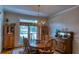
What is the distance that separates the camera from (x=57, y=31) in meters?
4.24

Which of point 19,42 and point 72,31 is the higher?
point 72,31

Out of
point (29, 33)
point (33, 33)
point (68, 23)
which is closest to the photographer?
point (29, 33)

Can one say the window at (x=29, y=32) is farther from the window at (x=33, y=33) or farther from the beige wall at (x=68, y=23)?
the beige wall at (x=68, y=23)

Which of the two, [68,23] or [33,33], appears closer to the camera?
[33,33]

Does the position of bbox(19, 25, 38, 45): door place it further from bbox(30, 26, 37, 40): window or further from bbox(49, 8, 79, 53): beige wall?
bbox(49, 8, 79, 53): beige wall

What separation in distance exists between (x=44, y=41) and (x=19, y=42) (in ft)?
2.79

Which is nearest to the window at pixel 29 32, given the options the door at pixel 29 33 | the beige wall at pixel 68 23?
the door at pixel 29 33

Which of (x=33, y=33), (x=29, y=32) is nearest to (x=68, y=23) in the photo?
(x=33, y=33)

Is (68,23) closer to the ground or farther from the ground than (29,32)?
farther from the ground

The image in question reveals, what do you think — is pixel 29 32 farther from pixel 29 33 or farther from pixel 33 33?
pixel 33 33

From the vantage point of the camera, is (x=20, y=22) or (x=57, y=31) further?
(x=57, y=31)

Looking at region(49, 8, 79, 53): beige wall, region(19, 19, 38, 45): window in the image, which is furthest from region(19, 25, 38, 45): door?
region(49, 8, 79, 53): beige wall
